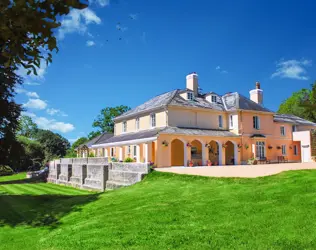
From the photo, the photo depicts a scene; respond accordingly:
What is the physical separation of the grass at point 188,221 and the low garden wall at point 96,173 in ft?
18.9

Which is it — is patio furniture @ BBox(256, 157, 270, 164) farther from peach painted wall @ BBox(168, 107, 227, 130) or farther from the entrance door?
the entrance door

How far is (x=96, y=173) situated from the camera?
26.0m

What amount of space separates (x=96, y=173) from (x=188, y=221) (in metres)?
18.4

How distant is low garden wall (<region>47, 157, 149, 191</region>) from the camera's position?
20359 millimetres

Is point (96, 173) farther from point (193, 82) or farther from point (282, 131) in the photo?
point (282, 131)

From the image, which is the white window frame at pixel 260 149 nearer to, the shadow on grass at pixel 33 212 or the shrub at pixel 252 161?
the shrub at pixel 252 161

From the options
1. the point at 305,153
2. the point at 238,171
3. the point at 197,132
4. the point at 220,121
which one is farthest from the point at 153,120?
the point at 305,153

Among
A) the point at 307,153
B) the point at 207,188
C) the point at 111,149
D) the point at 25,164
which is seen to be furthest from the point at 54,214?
the point at 25,164

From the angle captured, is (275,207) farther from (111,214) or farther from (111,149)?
(111,149)

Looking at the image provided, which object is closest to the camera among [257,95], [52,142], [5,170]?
[257,95]

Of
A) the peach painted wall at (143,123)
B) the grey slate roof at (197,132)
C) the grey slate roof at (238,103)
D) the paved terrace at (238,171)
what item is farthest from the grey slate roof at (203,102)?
the paved terrace at (238,171)

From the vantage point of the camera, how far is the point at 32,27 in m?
2.77

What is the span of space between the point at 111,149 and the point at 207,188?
78.9ft

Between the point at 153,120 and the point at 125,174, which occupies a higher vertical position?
the point at 153,120
